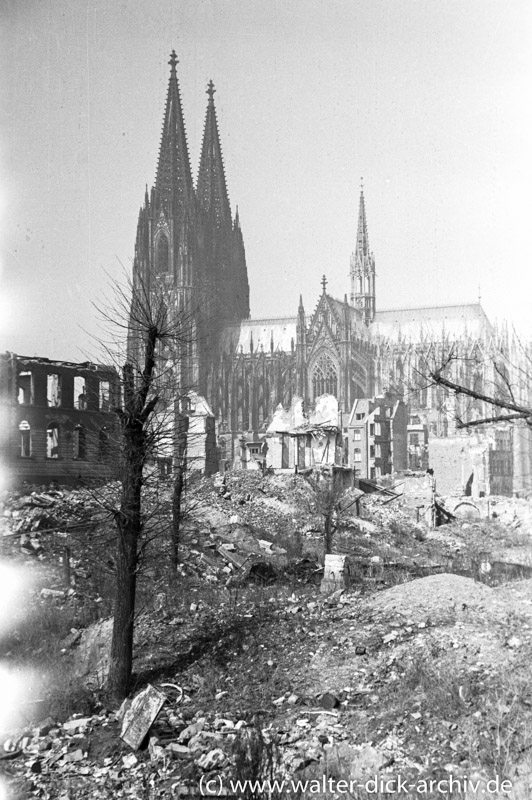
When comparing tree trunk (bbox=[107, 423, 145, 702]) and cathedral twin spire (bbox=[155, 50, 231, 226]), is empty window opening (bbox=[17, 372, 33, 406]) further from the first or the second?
cathedral twin spire (bbox=[155, 50, 231, 226])

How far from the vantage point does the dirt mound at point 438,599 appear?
7.75 metres

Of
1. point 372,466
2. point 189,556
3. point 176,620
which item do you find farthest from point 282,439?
point 176,620

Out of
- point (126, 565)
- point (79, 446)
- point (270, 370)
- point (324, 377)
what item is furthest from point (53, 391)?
point (324, 377)

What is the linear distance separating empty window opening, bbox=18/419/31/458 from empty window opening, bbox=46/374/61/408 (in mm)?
832

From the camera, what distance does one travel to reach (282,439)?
1093 inches

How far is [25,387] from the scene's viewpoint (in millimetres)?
19219

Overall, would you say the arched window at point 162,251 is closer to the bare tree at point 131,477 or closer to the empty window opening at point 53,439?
the empty window opening at point 53,439

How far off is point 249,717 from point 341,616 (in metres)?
2.14

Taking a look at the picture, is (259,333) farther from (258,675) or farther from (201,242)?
(258,675)

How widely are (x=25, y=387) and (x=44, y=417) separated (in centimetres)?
102

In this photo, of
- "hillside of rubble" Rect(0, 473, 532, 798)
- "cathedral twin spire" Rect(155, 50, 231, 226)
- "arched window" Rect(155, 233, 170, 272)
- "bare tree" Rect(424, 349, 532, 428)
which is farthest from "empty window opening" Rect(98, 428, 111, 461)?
"arched window" Rect(155, 233, 170, 272)

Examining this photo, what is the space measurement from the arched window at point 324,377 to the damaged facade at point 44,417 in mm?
32202

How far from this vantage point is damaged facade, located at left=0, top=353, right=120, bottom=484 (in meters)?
17.0

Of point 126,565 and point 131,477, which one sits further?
point 131,477
